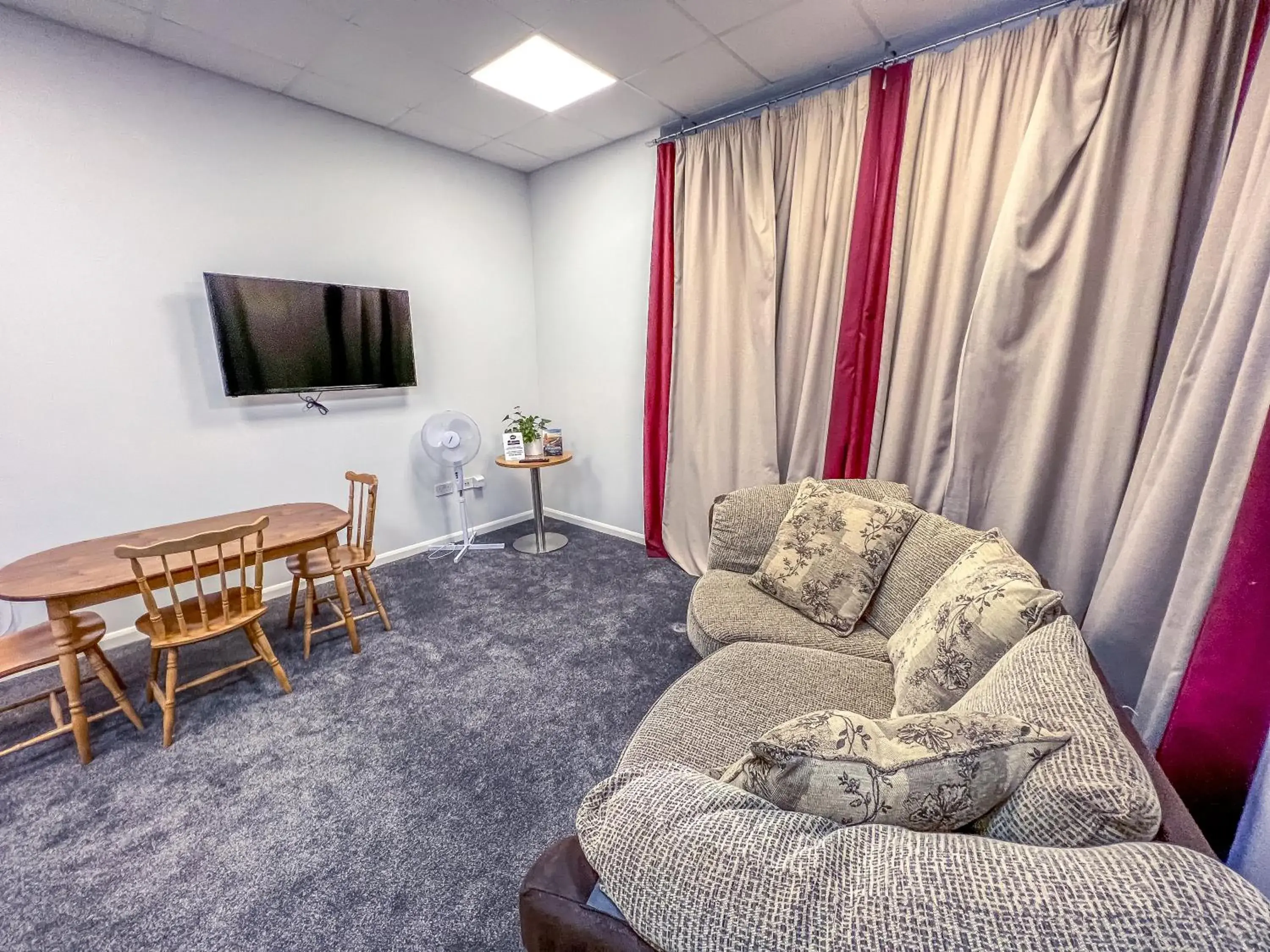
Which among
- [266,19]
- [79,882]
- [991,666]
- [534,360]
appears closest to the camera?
[991,666]

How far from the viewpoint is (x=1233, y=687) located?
1.25 meters

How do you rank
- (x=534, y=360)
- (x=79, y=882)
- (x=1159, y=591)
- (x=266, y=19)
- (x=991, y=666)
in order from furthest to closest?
(x=534, y=360), (x=266, y=19), (x=1159, y=591), (x=79, y=882), (x=991, y=666)

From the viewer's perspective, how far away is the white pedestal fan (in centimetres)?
328

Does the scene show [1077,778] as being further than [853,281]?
No

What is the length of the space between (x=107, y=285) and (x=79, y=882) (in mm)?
2380

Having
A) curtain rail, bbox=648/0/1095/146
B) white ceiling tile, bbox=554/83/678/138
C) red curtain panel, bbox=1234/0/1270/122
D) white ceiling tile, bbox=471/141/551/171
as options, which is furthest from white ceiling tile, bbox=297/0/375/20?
red curtain panel, bbox=1234/0/1270/122

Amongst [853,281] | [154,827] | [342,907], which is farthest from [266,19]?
[342,907]

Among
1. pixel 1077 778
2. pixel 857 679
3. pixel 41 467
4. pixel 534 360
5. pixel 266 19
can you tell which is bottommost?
pixel 857 679

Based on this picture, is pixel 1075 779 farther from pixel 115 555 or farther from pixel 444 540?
pixel 444 540

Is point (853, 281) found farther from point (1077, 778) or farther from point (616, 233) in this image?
point (1077, 778)

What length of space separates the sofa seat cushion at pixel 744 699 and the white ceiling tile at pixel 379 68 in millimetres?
2879

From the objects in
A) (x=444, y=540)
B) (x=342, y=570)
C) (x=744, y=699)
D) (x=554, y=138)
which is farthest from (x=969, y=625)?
(x=554, y=138)

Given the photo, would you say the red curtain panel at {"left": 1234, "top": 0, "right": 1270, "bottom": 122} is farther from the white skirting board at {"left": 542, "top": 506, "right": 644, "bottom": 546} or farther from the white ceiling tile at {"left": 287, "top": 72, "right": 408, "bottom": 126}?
the white ceiling tile at {"left": 287, "top": 72, "right": 408, "bottom": 126}

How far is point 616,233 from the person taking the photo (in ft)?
11.1
